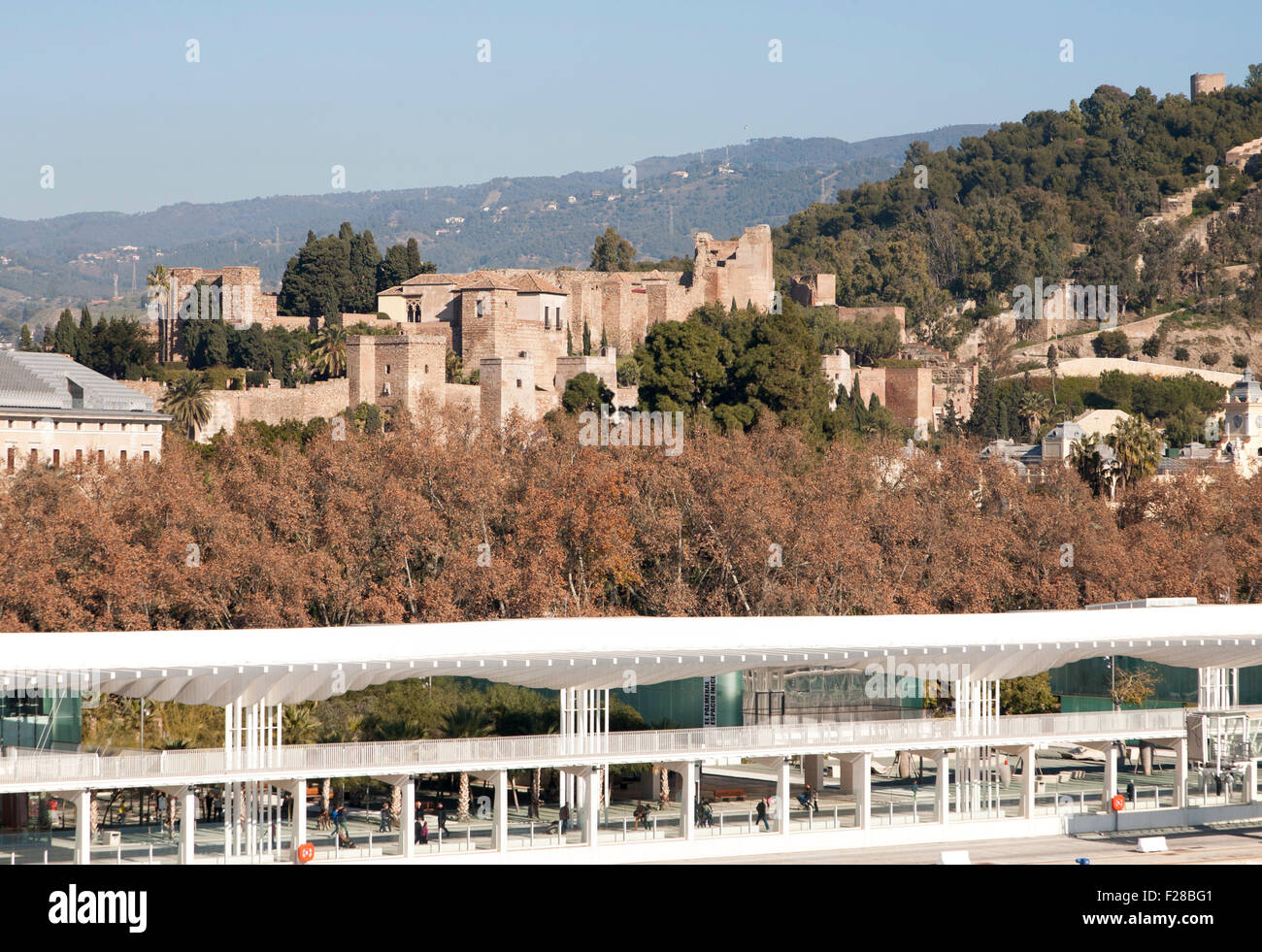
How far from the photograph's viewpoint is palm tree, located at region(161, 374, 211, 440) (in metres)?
91.9

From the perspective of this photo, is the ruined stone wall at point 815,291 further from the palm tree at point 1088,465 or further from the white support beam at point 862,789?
the white support beam at point 862,789

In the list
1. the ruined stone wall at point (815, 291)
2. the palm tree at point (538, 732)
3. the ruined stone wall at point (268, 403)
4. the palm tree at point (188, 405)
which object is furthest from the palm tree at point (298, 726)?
the ruined stone wall at point (815, 291)

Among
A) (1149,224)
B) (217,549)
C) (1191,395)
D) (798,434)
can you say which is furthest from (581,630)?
(1149,224)

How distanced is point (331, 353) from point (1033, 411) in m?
52.6

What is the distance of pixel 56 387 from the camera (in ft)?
288

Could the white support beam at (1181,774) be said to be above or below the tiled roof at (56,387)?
below

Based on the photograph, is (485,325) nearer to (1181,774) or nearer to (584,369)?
(584,369)

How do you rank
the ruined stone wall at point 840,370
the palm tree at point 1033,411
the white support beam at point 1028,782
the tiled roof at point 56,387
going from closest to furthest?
the white support beam at point 1028,782, the tiled roof at point 56,387, the ruined stone wall at point 840,370, the palm tree at point 1033,411

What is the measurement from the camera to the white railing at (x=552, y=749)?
34250 millimetres

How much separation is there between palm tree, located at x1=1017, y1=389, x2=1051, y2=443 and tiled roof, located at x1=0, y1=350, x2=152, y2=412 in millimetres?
64811

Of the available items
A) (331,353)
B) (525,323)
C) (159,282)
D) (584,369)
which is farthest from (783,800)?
(159,282)

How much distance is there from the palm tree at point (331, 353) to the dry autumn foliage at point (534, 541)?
2864 cm

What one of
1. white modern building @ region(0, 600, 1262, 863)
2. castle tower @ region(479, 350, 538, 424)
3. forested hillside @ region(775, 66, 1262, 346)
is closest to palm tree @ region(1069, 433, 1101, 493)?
castle tower @ region(479, 350, 538, 424)
